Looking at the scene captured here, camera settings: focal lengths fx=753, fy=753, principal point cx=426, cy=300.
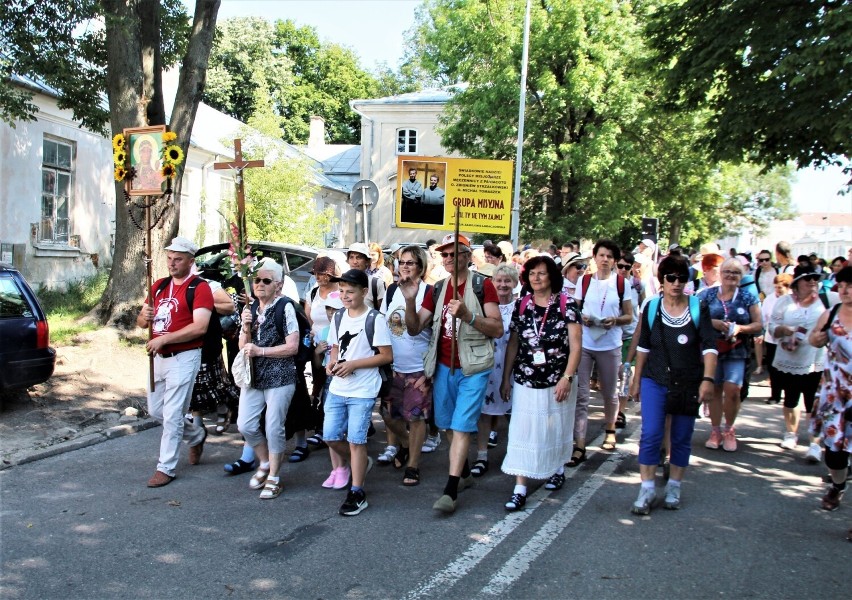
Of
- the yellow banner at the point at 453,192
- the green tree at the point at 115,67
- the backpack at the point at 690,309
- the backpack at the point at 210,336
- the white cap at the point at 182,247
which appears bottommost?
the backpack at the point at 210,336

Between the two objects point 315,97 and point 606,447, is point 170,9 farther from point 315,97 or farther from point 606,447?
point 315,97

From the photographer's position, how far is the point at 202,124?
94.7ft

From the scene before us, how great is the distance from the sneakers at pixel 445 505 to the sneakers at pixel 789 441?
3973mm

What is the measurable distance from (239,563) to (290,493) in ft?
4.66

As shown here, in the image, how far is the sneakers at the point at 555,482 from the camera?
5.97 metres

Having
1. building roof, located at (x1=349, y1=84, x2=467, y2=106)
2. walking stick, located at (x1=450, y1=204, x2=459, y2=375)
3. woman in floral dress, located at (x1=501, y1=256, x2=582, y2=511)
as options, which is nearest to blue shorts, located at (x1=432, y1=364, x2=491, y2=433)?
walking stick, located at (x1=450, y1=204, x2=459, y2=375)

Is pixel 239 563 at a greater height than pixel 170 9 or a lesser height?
lesser

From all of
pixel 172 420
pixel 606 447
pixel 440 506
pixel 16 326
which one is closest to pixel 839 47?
pixel 606 447

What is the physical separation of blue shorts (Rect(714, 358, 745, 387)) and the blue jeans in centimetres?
197

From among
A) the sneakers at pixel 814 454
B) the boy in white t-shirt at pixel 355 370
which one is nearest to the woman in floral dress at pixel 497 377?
the boy in white t-shirt at pixel 355 370

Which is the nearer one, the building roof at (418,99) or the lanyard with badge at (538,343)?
the lanyard with badge at (538,343)

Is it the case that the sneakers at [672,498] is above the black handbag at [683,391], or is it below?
below

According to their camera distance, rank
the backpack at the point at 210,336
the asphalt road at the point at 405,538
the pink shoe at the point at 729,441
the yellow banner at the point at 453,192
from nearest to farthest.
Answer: the asphalt road at the point at 405,538 → the backpack at the point at 210,336 → the pink shoe at the point at 729,441 → the yellow banner at the point at 453,192

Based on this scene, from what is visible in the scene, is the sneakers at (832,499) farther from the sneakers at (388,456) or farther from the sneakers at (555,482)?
the sneakers at (388,456)
